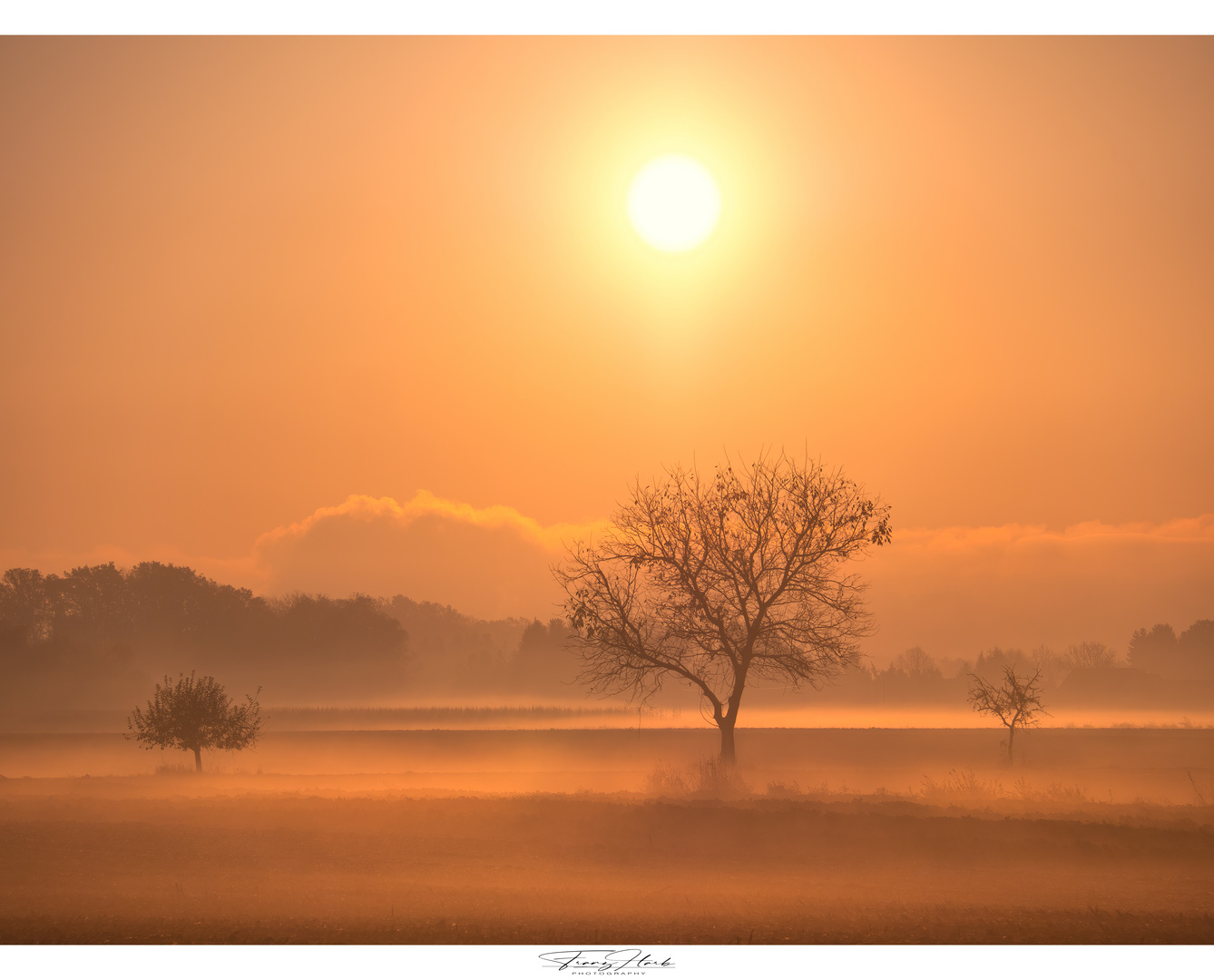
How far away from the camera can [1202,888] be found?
21609 mm

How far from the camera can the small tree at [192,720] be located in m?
40.7

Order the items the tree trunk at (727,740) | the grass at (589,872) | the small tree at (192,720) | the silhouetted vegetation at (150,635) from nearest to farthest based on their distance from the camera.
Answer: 1. the grass at (589,872)
2. the tree trunk at (727,740)
3. the small tree at (192,720)
4. the silhouetted vegetation at (150,635)

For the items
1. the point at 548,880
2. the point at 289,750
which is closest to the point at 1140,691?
the point at 289,750

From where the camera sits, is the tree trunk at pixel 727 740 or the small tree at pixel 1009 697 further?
the small tree at pixel 1009 697

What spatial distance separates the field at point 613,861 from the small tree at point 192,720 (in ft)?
14.7

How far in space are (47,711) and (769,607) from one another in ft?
295

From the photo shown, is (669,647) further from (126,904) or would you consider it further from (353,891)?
(126,904)

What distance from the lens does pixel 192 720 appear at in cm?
4084

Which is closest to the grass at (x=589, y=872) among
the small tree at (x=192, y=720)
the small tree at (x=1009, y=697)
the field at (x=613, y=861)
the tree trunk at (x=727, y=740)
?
the field at (x=613, y=861)

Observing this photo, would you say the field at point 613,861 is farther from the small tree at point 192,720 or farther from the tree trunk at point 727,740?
the small tree at point 192,720

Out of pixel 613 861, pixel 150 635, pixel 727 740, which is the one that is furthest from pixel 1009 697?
pixel 150 635
